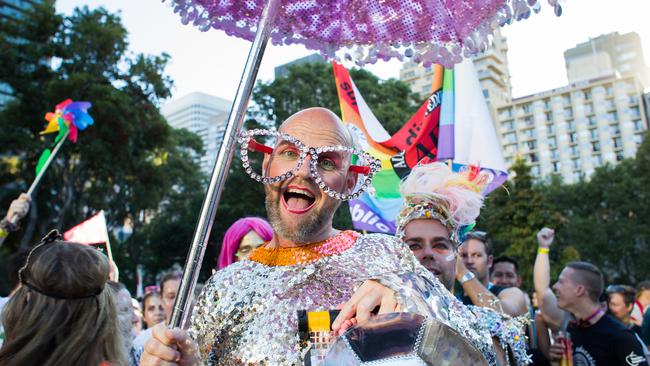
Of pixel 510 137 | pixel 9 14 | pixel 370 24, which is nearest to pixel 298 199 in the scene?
pixel 370 24

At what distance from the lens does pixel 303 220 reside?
1.90 metres

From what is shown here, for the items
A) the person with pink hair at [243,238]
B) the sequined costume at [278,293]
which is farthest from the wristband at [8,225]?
the sequined costume at [278,293]

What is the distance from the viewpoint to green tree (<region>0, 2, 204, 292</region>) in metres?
15.2

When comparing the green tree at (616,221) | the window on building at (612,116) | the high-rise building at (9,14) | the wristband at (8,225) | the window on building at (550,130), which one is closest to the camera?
the wristband at (8,225)

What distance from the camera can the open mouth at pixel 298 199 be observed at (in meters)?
1.89

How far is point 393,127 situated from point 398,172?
14526 millimetres

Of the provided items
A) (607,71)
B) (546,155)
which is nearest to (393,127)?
(546,155)

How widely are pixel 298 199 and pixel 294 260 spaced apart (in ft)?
0.69

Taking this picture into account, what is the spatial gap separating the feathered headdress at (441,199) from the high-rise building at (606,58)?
9075 centimetres

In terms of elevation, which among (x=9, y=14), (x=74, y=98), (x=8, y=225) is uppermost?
(x=9, y=14)

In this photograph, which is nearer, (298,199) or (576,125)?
(298,199)

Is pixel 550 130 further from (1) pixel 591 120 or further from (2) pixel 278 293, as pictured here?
(2) pixel 278 293

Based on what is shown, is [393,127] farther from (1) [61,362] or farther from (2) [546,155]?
(2) [546,155]

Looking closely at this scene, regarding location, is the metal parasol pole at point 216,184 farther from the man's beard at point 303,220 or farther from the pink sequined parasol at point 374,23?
the man's beard at point 303,220
